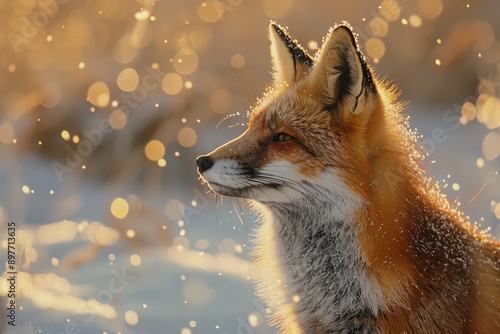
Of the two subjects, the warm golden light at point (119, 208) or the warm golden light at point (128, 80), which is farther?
the warm golden light at point (128, 80)

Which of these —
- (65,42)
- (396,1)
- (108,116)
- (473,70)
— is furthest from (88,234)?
(473,70)

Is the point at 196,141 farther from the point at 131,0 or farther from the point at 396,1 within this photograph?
the point at 396,1

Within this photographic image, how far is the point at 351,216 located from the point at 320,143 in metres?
0.34

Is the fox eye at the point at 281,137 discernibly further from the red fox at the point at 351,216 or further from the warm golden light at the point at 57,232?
the warm golden light at the point at 57,232

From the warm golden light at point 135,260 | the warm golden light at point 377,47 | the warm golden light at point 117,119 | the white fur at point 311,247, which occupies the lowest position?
the warm golden light at point 135,260

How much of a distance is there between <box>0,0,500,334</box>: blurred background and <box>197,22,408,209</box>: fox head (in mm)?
2216

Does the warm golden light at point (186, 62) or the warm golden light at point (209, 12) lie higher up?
the warm golden light at point (209, 12)

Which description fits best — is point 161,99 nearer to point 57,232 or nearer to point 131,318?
point 57,232

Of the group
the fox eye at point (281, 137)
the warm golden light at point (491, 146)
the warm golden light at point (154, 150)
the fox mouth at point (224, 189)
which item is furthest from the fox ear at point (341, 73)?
the warm golden light at point (154, 150)

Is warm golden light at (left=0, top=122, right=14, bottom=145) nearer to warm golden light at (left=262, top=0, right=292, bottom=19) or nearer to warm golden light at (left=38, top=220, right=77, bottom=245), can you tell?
warm golden light at (left=38, top=220, right=77, bottom=245)

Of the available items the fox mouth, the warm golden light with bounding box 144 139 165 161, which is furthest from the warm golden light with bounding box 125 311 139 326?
the warm golden light with bounding box 144 139 165 161

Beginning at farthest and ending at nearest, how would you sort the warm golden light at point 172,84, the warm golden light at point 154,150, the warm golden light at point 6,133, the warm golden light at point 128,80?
the warm golden light at point 172,84
the warm golden light at point 128,80
the warm golden light at point 154,150
the warm golden light at point 6,133

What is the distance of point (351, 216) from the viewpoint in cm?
236

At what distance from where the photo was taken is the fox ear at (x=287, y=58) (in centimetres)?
291
